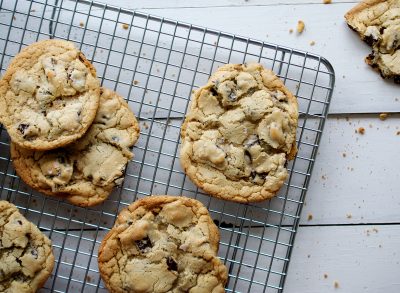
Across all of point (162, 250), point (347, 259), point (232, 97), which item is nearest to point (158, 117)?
point (232, 97)

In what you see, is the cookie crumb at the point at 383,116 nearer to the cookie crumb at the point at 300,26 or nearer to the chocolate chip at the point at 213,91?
the cookie crumb at the point at 300,26

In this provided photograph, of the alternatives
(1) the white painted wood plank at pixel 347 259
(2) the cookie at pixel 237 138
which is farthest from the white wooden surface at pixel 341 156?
(2) the cookie at pixel 237 138

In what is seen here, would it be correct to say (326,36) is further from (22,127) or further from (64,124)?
(22,127)

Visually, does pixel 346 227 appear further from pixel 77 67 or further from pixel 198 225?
pixel 77 67

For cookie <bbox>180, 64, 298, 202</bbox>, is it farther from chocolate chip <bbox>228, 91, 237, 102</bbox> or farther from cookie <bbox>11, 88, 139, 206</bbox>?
cookie <bbox>11, 88, 139, 206</bbox>

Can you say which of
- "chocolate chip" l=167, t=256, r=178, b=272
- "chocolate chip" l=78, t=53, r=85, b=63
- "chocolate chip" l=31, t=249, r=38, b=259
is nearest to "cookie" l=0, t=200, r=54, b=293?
"chocolate chip" l=31, t=249, r=38, b=259

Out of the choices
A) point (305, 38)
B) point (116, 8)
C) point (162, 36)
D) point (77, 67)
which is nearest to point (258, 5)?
point (305, 38)
